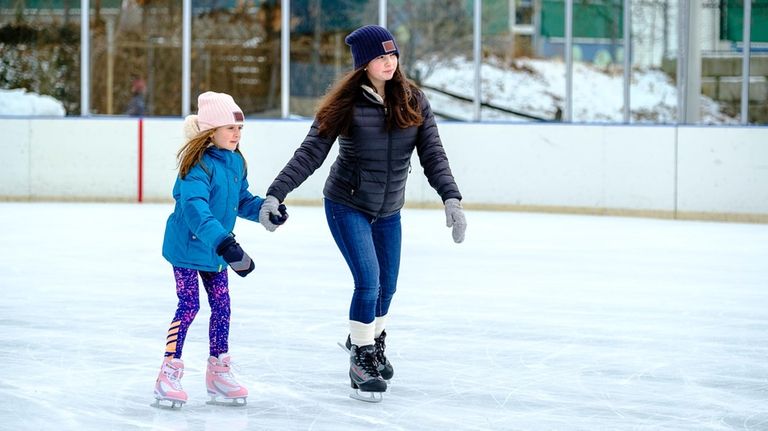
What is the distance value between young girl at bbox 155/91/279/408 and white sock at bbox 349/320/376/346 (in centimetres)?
42

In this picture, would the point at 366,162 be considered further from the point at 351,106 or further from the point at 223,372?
the point at 223,372

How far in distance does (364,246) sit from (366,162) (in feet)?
0.90

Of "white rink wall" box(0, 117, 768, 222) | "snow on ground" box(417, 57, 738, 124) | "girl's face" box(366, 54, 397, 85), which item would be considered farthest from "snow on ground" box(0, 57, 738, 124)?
"girl's face" box(366, 54, 397, 85)

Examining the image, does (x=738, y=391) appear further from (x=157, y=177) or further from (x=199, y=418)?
(x=157, y=177)

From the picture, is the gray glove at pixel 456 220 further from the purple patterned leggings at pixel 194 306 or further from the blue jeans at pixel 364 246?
the purple patterned leggings at pixel 194 306

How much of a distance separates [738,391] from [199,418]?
1.87 meters

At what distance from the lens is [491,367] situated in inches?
200

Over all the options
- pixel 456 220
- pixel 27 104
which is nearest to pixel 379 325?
pixel 456 220

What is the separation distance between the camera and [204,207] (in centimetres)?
399

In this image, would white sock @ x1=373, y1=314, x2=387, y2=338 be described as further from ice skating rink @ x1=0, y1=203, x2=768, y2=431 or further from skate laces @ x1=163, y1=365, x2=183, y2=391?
skate laces @ x1=163, y1=365, x2=183, y2=391

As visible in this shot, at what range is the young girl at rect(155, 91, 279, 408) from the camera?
4.08 m

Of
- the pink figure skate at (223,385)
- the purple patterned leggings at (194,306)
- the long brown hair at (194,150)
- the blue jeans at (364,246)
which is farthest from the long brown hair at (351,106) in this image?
the pink figure skate at (223,385)

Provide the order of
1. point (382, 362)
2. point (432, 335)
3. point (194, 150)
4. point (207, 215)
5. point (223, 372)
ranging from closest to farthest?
1. point (207, 215)
2. point (194, 150)
3. point (223, 372)
4. point (382, 362)
5. point (432, 335)

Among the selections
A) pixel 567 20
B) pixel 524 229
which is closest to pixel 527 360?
pixel 524 229
